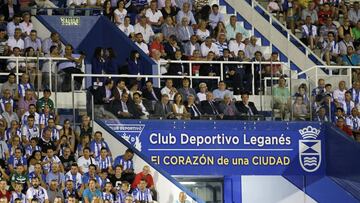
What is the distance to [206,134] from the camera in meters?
35.2

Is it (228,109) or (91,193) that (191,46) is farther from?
(91,193)

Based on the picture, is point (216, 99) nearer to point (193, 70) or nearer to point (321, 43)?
point (193, 70)

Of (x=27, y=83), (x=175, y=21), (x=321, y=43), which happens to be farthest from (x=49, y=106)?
(x=321, y=43)

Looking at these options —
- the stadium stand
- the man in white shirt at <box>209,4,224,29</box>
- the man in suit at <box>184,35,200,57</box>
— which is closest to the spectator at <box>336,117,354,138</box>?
the stadium stand

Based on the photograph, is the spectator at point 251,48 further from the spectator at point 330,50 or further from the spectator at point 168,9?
the spectator at point 330,50

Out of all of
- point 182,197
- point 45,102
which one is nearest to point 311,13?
point 182,197

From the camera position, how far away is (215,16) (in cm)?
3894

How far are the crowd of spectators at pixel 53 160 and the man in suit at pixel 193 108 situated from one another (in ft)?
6.57

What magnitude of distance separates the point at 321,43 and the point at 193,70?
4.50 meters

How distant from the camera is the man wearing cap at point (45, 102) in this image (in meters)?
33.5

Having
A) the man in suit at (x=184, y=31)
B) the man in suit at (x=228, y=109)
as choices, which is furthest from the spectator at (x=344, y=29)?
the man in suit at (x=228, y=109)

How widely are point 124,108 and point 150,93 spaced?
0.66m

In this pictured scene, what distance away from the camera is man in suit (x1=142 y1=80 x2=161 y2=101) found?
114 feet

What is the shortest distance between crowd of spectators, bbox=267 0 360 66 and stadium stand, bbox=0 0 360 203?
24mm
